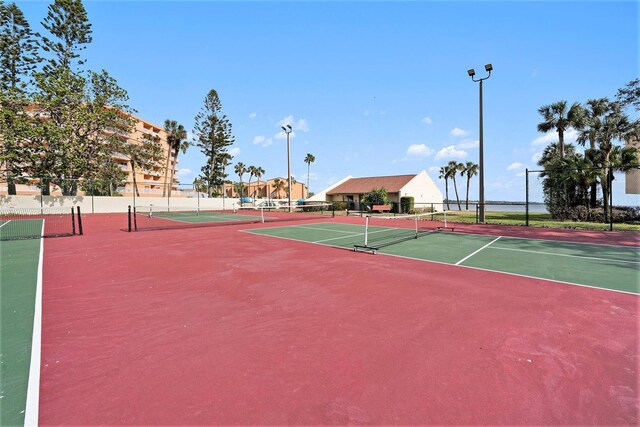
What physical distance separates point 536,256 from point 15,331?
37.6 feet

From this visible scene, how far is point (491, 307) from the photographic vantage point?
15.4ft

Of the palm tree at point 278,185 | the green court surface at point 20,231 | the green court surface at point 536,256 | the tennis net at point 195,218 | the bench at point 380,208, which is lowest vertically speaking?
the green court surface at point 536,256

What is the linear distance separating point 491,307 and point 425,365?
231 cm

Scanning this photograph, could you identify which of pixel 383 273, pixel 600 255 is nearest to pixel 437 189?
pixel 600 255

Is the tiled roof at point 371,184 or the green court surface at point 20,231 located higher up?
the tiled roof at point 371,184

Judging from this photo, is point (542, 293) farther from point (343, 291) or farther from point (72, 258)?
point (72, 258)

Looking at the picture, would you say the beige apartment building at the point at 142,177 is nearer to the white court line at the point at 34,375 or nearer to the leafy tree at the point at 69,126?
the leafy tree at the point at 69,126

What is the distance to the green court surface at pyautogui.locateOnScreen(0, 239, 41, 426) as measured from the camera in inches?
97.2

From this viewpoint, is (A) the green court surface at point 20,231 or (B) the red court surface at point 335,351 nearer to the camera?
(B) the red court surface at point 335,351

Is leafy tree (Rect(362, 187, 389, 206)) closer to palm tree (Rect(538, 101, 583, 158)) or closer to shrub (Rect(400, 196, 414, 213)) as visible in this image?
shrub (Rect(400, 196, 414, 213))

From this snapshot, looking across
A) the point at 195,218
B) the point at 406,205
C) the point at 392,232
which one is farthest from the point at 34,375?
the point at 406,205

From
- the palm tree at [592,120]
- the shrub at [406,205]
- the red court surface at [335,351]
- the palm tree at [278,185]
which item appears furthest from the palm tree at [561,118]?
the palm tree at [278,185]

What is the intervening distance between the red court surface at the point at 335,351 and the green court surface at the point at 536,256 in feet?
3.47

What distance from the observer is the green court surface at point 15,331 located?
2.47m
